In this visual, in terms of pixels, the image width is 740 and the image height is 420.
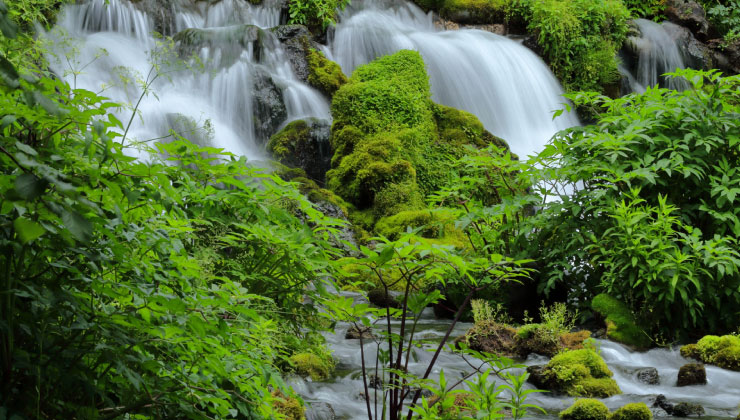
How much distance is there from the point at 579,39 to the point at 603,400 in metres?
12.9

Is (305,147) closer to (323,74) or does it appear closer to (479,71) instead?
(323,74)

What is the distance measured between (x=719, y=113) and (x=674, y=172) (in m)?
0.71

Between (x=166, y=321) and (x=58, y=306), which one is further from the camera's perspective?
(x=166, y=321)

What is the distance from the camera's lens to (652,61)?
1636cm

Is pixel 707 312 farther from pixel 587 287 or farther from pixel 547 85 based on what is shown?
pixel 547 85

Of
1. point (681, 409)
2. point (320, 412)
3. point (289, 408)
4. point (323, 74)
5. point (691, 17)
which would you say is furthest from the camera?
point (691, 17)

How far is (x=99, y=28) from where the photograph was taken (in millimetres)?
12219

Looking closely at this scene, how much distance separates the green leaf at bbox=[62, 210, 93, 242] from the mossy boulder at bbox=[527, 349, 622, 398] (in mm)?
4114

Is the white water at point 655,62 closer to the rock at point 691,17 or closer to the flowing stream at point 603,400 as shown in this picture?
the rock at point 691,17

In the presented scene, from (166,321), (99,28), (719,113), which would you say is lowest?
(166,321)

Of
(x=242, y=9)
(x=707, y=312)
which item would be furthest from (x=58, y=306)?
(x=242, y=9)

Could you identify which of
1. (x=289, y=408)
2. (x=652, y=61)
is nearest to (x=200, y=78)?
(x=289, y=408)

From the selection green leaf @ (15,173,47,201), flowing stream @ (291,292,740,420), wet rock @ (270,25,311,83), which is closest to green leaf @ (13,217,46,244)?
green leaf @ (15,173,47,201)

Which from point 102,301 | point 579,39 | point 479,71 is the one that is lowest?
point 102,301
